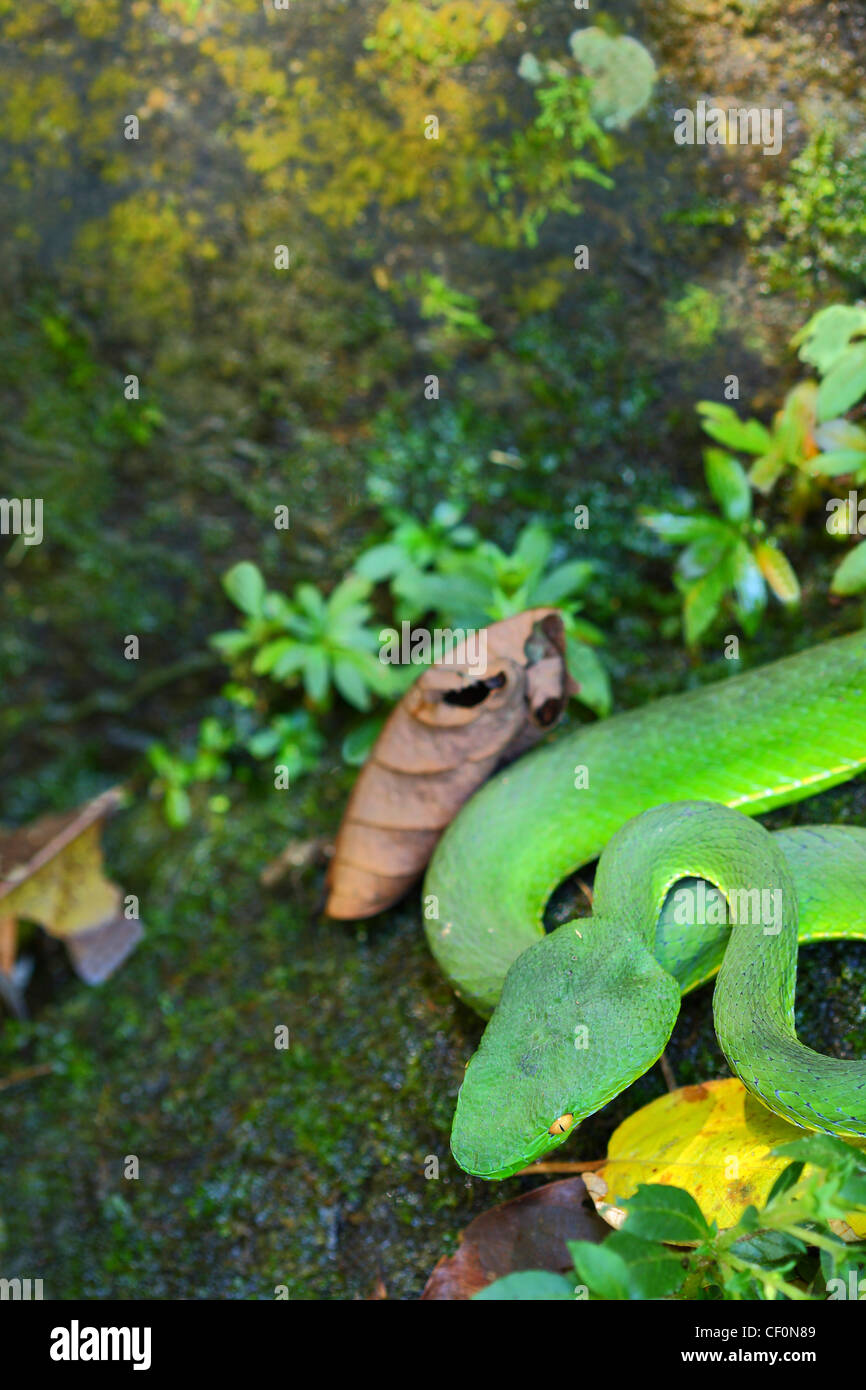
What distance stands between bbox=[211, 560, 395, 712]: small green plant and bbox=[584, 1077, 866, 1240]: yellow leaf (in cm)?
186

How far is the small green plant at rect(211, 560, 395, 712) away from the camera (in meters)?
3.99

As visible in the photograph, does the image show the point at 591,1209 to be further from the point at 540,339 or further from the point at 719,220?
the point at 719,220

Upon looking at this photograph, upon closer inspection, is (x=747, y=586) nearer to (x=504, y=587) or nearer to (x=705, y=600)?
(x=705, y=600)

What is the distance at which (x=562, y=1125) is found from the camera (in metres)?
2.48

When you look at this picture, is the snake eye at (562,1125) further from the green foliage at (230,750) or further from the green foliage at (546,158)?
the green foliage at (546,158)

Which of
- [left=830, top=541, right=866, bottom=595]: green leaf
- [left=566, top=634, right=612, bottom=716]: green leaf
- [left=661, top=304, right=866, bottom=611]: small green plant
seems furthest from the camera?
Answer: [left=566, top=634, right=612, bottom=716]: green leaf

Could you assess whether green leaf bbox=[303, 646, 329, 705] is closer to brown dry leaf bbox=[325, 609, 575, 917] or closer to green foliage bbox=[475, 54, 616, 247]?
brown dry leaf bbox=[325, 609, 575, 917]

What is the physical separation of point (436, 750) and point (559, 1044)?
115 centimetres

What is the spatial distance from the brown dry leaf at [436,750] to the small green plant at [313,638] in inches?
20.5

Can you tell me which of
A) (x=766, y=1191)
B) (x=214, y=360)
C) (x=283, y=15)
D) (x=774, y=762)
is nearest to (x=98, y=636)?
(x=214, y=360)

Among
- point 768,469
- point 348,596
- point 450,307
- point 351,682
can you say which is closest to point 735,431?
point 768,469

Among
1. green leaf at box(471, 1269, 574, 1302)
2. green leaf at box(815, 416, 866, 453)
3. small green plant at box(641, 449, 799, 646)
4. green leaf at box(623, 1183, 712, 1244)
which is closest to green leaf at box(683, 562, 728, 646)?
small green plant at box(641, 449, 799, 646)
